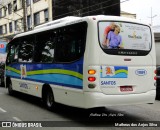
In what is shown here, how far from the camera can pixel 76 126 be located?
889 centimetres

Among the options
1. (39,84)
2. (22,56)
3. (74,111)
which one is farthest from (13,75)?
(74,111)

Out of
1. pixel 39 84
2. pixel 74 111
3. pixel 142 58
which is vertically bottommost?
pixel 74 111

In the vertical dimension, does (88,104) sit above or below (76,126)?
above

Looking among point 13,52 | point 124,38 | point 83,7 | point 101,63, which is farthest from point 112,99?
point 83,7

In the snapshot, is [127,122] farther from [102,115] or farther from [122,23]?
[122,23]

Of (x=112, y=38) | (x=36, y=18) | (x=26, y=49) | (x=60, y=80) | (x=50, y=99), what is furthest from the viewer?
(x=36, y=18)

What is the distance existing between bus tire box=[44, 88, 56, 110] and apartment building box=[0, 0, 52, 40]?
24.6 metres

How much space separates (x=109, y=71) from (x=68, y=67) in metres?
1.43

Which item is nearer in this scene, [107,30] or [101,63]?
[101,63]

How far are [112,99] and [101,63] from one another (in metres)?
1.00

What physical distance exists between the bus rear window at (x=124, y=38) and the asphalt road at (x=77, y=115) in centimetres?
197

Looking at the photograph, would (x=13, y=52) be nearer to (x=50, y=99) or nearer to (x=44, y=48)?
(x=44, y=48)

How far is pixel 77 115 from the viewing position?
1066 cm

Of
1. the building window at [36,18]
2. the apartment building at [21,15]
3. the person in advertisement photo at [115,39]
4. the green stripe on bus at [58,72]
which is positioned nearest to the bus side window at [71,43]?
the green stripe on bus at [58,72]
